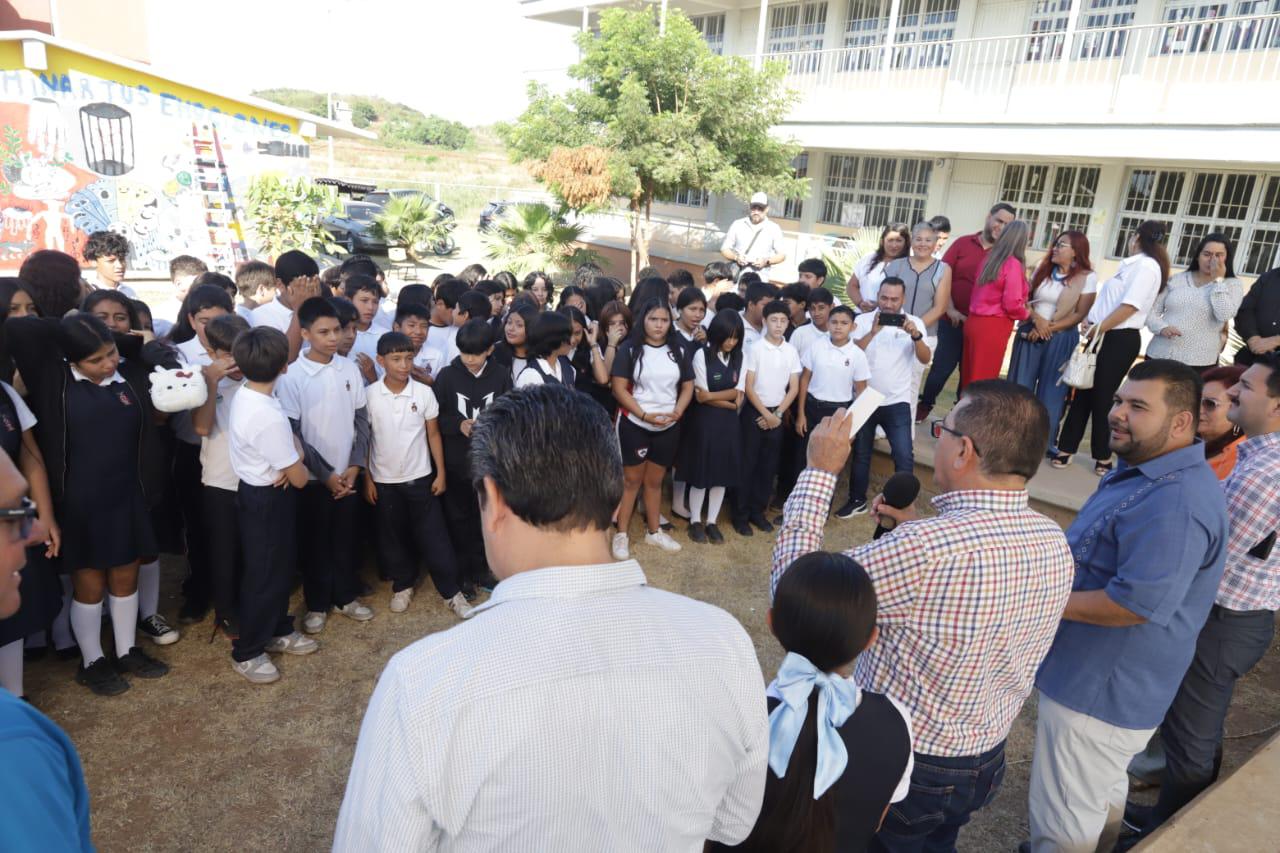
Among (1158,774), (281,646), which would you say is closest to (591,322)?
(281,646)

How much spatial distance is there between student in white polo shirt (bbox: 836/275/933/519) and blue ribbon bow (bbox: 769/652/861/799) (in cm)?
402

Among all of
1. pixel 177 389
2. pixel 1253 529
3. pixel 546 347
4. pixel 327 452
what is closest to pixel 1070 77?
pixel 546 347

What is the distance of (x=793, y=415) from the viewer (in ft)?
19.3

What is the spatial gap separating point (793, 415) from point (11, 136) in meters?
12.3

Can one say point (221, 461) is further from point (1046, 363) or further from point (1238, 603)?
point (1046, 363)

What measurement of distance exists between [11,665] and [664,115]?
40.4ft

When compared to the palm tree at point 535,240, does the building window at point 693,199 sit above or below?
above

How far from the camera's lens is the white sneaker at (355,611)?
4.11 meters

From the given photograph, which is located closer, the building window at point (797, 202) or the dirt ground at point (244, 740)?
the dirt ground at point (244, 740)

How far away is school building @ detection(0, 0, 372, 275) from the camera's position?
11.0 meters

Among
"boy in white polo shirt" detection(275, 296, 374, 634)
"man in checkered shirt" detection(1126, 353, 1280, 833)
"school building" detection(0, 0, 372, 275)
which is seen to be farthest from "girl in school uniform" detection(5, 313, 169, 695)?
"school building" detection(0, 0, 372, 275)

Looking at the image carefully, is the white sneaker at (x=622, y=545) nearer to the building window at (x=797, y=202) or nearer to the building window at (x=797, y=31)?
the building window at (x=797, y=202)

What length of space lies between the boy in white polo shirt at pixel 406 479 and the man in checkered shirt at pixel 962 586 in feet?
8.16

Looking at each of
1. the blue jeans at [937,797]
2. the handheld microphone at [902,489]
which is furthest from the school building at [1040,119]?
the blue jeans at [937,797]
